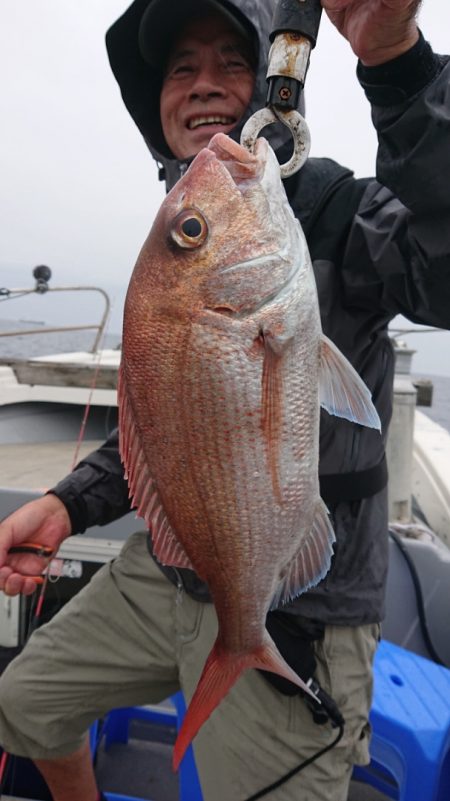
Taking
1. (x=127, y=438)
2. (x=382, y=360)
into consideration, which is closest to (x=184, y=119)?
(x=382, y=360)

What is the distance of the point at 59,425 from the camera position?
695 centimetres

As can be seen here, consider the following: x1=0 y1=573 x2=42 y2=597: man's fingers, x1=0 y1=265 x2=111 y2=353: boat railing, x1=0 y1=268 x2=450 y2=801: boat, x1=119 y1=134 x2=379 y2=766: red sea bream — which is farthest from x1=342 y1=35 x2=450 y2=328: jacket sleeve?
x1=0 y1=265 x2=111 y2=353: boat railing

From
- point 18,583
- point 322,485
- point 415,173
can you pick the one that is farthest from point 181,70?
point 18,583

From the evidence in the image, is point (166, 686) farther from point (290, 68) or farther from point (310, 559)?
point (290, 68)

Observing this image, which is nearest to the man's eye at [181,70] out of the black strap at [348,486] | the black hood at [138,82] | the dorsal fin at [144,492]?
the black hood at [138,82]

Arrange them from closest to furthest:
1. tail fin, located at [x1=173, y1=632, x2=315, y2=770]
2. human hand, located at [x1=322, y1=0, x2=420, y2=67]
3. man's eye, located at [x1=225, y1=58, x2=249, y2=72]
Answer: human hand, located at [x1=322, y1=0, x2=420, y2=67] → tail fin, located at [x1=173, y1=632, x2=315, y2=770] → man's eye, located at [x1=225, y1=58, x2=249, y2=72]

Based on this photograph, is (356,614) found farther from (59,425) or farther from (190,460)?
(59,425)

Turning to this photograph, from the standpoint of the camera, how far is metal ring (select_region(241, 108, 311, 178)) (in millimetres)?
1271

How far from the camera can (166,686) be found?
7.32ft

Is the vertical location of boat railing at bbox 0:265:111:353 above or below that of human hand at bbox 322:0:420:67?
below

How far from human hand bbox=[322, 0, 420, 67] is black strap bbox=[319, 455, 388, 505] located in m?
1.04

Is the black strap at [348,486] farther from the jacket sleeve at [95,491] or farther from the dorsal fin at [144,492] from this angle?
the jacket sleeve at [95,491]

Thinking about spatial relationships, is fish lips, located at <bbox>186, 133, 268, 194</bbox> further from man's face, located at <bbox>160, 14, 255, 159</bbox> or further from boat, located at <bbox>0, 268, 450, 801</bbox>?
boat, located at <bbox>0, 268, 450, 801</bbox>

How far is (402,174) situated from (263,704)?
145 centimetres
